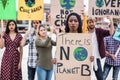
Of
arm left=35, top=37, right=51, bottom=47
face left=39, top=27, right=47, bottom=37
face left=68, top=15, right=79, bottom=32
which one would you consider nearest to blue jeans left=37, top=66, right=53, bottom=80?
arm left=35, top=37, right=51, bottom=47

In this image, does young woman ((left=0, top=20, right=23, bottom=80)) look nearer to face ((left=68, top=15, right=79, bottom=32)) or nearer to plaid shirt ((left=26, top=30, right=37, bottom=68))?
plaid shirt ((left=26, top=30, right=37, bottom=68))

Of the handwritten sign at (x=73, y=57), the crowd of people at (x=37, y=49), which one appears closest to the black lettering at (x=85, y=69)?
the handwritten sign at (x=73, y=57)

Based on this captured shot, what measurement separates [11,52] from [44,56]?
25.7 inches

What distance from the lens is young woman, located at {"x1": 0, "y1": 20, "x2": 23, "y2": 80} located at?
7.98 metres

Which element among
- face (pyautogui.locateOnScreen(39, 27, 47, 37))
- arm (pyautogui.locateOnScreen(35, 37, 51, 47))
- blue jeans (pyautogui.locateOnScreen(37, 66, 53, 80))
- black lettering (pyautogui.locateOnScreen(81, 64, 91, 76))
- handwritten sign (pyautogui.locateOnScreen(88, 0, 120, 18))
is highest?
handwritten sign (pyautogui.locateOnScreen(88, 0, 120, 18))

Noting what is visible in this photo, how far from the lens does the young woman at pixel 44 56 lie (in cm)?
785

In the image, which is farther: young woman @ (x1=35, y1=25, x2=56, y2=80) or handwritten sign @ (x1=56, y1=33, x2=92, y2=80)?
young woman @ (x1=35, y1=25, x2=56, y2=80)

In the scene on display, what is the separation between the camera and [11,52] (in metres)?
8.00

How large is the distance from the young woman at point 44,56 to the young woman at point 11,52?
1.39ft

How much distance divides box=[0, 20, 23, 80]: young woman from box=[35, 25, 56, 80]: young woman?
425 millimetres

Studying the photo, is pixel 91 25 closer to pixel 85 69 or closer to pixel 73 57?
pixel 73 57

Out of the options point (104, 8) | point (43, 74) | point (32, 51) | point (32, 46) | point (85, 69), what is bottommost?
point (43, 74)

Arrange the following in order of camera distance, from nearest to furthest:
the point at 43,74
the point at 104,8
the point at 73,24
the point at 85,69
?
1. the point at 85,69
2. the point at 73,24
3. the point at 104,8
4. the point at 43,74

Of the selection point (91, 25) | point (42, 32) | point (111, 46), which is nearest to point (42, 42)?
point (42, 32)
